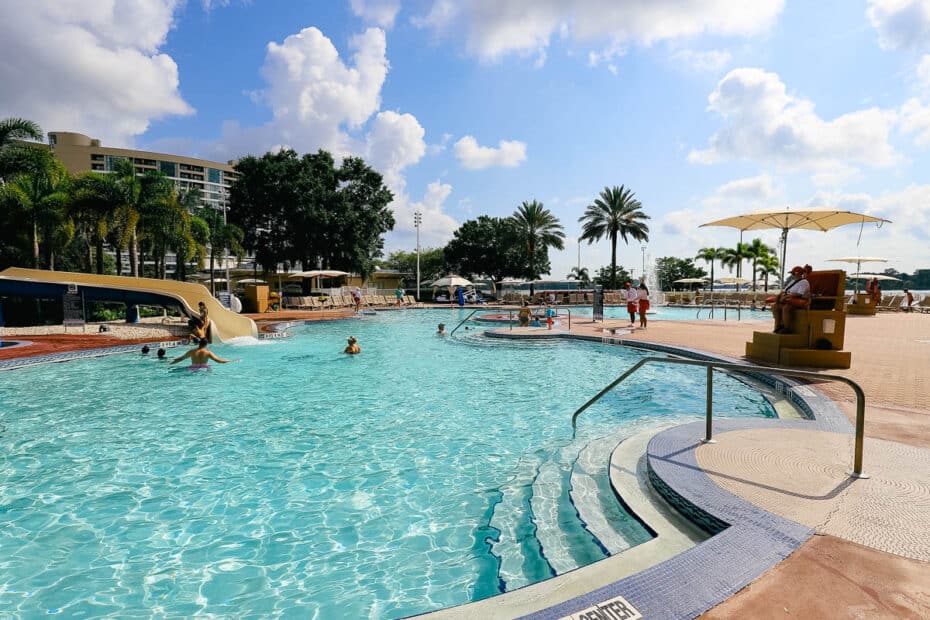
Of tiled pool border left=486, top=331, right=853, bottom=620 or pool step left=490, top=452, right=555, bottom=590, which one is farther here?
pool step left=490, top=452, right=555, bottom=590

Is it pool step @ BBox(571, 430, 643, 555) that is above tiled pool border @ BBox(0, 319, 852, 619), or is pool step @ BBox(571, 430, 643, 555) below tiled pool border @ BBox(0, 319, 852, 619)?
below

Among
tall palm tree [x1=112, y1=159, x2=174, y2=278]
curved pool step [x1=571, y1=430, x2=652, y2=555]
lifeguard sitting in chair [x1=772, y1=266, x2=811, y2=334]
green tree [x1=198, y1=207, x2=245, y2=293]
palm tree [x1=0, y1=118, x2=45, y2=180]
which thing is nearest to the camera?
curved pool step [x1=571, y1=430, x2=652, y2=555]

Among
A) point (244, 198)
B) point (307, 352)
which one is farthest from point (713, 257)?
point (307, 352)

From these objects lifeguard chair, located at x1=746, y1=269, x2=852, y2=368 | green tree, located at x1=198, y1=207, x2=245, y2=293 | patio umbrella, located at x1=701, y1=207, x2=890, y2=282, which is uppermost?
green tree, located at x1=198, y1=207, x2=245, y2=293

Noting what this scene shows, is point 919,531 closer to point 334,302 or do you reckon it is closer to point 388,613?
point 388,613

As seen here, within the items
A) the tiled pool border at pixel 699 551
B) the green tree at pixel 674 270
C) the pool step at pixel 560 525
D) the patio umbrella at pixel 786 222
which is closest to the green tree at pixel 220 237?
the patio umbrella at pixel 786 222

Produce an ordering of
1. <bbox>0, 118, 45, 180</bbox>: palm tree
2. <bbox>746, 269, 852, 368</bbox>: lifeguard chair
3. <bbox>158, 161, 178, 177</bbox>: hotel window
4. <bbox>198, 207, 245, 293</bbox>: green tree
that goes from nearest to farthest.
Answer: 1. <bbox>746, 269, 852, 368</bbox>: lifeguard chair
2. <bbox>0, 118, 45, 180</bbox>: palm tree
3. <bbox>198, 207, 245, 293</bbox>: green tree
4. <bbox>158, 161, 178, 177</bbox>: hotel window

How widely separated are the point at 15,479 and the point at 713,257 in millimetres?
75012

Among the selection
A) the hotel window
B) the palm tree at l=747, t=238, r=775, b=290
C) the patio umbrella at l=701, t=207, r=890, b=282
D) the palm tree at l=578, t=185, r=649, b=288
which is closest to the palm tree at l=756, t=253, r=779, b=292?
the palm tree at l=747, t=238, r=775, b=290

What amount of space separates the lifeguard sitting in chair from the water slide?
15706 millimetres

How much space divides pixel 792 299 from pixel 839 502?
21.5 ft

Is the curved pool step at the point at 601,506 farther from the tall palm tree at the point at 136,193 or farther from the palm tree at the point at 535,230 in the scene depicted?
the palm tree at the point at 535,230

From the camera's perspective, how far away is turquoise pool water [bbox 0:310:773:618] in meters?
3.43

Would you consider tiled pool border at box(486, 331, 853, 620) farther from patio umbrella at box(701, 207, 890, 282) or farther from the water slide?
the water slide
